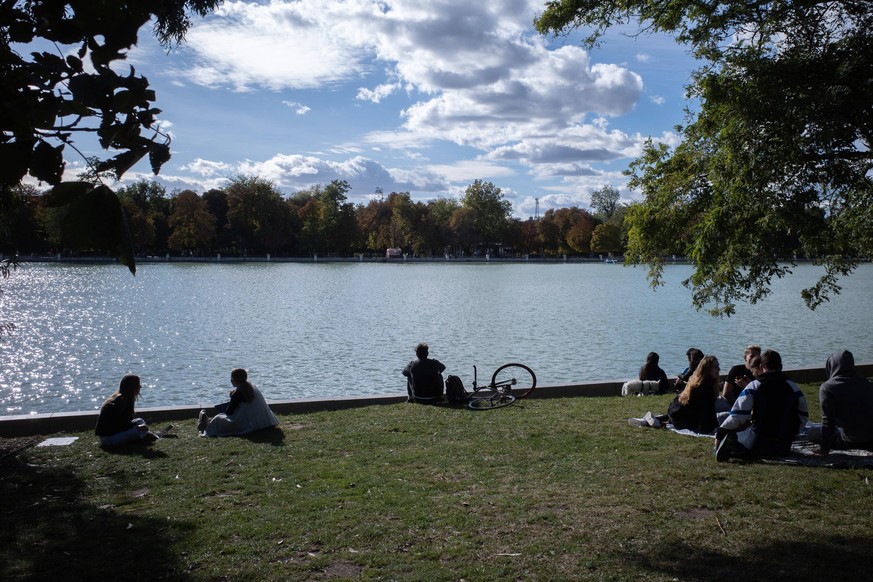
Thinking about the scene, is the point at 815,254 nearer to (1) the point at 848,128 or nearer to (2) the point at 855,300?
(1) the point at 848,128

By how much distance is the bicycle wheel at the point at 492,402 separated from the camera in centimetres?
1196

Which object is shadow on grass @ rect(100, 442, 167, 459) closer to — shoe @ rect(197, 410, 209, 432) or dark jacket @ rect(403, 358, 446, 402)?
shoe @ rect(197, 410, 209, 432)

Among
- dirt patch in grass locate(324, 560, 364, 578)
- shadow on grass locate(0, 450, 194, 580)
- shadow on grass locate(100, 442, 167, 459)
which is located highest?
dirt patch in grass locate(324, 560, 364, 578)

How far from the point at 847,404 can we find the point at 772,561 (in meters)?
3.61

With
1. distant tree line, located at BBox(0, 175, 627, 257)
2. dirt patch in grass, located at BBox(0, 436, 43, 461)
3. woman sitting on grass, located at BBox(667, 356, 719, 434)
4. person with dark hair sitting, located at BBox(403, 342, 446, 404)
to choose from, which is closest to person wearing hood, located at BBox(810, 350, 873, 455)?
woman sitting on grass, located at BBox(667, 356, 719, 434)

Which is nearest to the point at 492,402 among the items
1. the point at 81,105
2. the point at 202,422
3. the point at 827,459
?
the point at 202,422

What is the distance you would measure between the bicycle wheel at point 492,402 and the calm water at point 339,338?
5.31 m

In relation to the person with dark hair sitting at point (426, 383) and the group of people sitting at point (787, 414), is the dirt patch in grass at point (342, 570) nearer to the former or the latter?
the group of people sitting at point (787, 414)

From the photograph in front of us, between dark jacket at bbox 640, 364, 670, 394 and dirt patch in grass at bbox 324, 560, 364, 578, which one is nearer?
dirt patch in grass at bbox 324, 560, 364, 578

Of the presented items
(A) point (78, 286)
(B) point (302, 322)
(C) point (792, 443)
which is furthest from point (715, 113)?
(A) point (78, 286)

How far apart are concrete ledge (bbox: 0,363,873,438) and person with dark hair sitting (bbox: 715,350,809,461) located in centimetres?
469

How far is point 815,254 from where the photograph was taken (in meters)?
13.7

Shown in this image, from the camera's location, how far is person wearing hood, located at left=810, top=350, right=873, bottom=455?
7.68 metres

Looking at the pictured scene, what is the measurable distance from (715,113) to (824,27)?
1.90 metres
